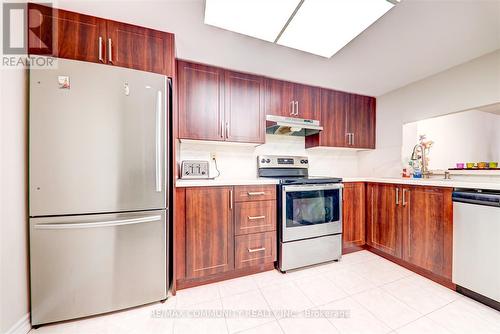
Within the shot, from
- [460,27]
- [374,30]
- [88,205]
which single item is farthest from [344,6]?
[88,205]

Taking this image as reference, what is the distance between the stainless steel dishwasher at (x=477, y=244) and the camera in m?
1.39

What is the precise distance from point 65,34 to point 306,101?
7.53 feet

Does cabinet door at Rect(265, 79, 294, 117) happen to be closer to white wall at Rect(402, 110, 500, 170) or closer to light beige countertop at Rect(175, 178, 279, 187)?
light beige countertop at Rect(175, 178, 279, 187)

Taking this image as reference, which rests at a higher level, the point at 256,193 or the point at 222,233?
the point at 256,193

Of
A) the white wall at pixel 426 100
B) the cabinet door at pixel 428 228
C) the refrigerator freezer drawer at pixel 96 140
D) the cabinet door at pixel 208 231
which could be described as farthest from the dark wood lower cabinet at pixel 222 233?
the white wall at pixel 426 100

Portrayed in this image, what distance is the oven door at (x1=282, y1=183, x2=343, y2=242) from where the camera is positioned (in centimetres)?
193

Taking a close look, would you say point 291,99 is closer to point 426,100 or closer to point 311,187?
point 311,187

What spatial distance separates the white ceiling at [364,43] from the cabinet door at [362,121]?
0.38 meters

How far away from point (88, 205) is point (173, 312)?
0.98m

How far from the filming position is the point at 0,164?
1068mm

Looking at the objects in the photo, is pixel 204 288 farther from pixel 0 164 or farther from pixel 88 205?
pixel 0 164

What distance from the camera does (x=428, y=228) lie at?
1.80 meters

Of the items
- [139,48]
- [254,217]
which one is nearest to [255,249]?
[254,217]

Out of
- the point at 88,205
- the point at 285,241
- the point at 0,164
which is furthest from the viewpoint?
the point at 285,241
